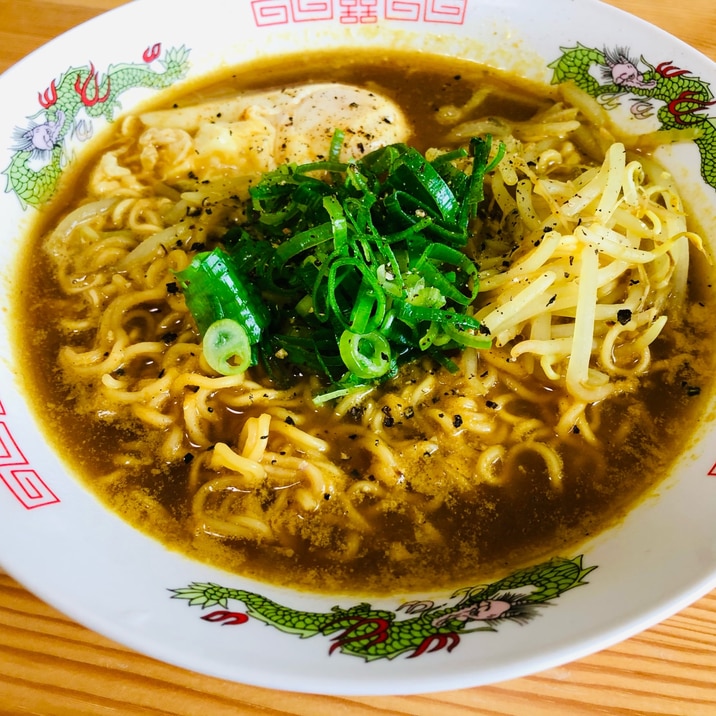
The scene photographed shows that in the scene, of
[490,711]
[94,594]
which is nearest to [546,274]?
[490,711]

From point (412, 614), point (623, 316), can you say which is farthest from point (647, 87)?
point (412, 614)

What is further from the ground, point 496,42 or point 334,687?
point 496,42

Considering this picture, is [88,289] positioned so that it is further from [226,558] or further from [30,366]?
[226,558]

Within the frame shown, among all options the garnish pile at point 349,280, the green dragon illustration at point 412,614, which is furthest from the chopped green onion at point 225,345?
the green dragon illustration at point 412,614

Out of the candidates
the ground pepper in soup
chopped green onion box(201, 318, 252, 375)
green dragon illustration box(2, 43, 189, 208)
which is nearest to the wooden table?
the ground pepper in soup

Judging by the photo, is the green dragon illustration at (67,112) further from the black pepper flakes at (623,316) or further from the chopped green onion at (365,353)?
the black pepper flakes at (623,316)

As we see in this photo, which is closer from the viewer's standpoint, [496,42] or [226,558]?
[226,558]
